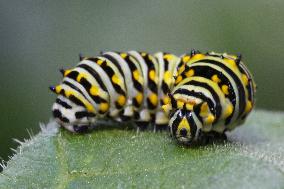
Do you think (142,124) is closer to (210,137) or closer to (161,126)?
(161,126)

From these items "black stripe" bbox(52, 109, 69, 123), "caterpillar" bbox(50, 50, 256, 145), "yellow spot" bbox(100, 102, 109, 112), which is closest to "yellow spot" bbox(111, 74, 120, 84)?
"caterpillar" bbox(50, 50, 256, 145)

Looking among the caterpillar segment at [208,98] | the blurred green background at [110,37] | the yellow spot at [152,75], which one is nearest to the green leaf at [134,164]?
the caterpillar segment at [208,98]

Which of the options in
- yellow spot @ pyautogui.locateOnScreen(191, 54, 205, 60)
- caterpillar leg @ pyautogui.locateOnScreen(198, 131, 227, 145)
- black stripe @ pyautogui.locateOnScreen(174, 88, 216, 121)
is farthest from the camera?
yellow spot @ pyautogui.locateOnScreen(191, 54, 205, 60)

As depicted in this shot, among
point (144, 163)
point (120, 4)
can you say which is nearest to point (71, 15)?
point (120, 4)

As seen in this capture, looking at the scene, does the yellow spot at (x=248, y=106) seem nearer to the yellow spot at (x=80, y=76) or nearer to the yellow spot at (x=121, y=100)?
the yellow spot at (x=121, y=100)

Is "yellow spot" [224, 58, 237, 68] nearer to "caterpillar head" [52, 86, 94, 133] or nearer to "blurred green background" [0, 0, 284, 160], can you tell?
"caterpillar head" [52, 86, 94, 133]
